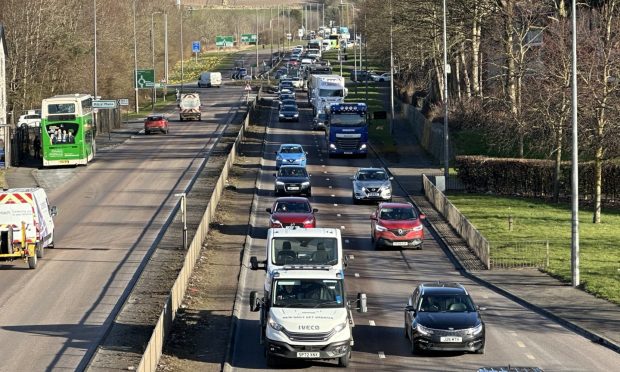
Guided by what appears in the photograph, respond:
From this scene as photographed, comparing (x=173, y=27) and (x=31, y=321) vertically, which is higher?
(x=173, y=27)

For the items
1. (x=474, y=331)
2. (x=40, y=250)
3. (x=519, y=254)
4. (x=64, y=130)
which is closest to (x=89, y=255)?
(x=40, y=250)

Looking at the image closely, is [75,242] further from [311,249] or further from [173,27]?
[173,27]

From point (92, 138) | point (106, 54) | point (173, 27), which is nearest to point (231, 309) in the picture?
point (92, 138)

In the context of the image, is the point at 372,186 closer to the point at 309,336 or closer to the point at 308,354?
the point at 309,336

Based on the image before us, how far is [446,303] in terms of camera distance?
2805cm

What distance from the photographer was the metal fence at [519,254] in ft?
135

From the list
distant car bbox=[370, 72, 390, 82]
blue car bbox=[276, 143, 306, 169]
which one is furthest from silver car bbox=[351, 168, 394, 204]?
distant car bbox=[370, 72, 390, 82]

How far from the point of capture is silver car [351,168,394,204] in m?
55.3

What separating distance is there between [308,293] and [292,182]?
30788 millimetres

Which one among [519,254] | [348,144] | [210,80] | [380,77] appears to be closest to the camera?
[519,254]

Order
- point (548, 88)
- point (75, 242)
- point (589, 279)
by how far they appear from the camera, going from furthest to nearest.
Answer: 1. point (548, 88)
2. point (75, 242)
3. point (589, 279)

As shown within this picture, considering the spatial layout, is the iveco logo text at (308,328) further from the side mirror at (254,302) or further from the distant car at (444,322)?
the distant car at (444,322)

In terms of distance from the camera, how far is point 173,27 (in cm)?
16712

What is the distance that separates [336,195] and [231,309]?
2676cm
